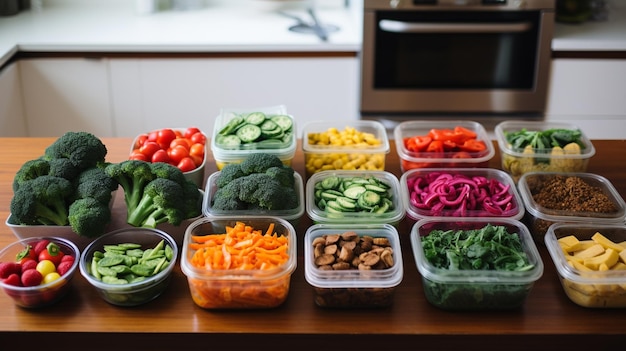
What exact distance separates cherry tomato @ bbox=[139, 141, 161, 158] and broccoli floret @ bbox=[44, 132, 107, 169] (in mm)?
164

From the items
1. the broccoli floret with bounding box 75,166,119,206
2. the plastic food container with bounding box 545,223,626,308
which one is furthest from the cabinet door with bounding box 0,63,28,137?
the plastic food container with bounding box 545,223,626,308

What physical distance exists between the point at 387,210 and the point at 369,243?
169mm

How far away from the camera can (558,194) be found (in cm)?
195

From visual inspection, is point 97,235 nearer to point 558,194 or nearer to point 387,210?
point 387,210

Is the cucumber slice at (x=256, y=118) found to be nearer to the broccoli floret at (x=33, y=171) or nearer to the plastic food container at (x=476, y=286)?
the broccoli floret at (x=33, y=171)

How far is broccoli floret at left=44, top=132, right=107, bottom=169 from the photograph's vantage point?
1.93 meters

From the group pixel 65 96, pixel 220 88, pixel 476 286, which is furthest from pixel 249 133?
pixel 65 96

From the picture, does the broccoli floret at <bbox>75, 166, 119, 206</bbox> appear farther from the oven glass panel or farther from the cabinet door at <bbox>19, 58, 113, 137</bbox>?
the oven glass panel

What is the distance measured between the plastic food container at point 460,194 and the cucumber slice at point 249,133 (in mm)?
451

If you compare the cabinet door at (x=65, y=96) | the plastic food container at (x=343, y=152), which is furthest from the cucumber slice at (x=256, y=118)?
the cabinet door at (x=65, y=96)

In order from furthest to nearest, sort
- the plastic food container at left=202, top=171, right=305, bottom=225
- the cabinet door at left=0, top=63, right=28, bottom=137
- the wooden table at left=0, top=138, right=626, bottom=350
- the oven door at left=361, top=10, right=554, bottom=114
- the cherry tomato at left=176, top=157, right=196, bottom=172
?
the oven door at left=361, top=10, right=554, bottom=114 < the cabinet door at left=0, top=63, right=28, bottom=137 < the cherry tomato at left=176, top=157, right=196, bottom=172 < the plastic food container at left=202, top=171, right=305, bottom=225 < the wooden table at left=0, top=138, right=626, bottom=350

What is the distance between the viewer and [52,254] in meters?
1.72

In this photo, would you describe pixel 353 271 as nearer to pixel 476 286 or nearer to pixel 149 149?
pixel 476 286
